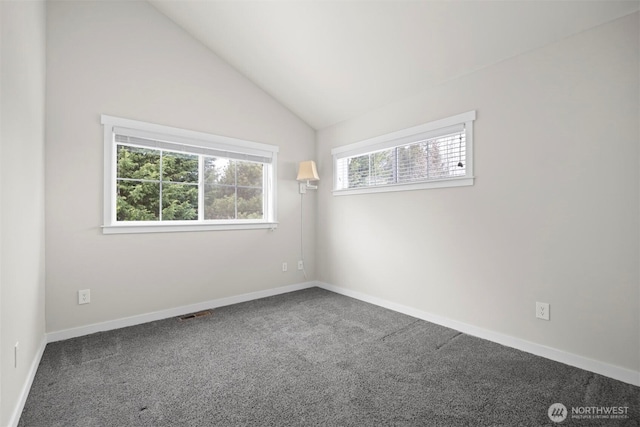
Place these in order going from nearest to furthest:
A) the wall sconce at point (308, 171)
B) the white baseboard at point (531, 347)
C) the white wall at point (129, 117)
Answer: the white baseboard at point (531, 347)
the white wall at point (129, 117)
the wall sconce at point (308, 171)

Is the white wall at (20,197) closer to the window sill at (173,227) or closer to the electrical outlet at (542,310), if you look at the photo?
the window sill at (173,227)

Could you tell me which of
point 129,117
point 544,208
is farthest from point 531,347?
point 129,117

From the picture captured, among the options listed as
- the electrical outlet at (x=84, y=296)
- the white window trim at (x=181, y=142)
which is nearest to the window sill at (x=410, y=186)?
the white window trim at (x=181, y=142)

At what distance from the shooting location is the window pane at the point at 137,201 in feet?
9.94

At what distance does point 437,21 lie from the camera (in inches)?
94.9

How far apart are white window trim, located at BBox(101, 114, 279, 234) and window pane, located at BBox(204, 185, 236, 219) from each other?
0.12 m

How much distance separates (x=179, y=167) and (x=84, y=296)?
150cm

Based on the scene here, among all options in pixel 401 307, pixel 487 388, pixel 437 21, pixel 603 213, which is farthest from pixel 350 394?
pixel 437 21

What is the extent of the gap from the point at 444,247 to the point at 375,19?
211 cm

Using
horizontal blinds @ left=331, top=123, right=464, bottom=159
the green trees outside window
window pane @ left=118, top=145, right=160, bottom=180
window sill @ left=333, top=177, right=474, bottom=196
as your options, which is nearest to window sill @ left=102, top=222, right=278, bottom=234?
the green trees outside window

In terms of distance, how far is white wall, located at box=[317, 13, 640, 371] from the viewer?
6.56 ft

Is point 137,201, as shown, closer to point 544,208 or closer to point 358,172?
point 358,172

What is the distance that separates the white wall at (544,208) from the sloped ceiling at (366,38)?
0.15 meters

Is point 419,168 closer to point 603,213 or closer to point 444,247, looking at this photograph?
point 444,247
